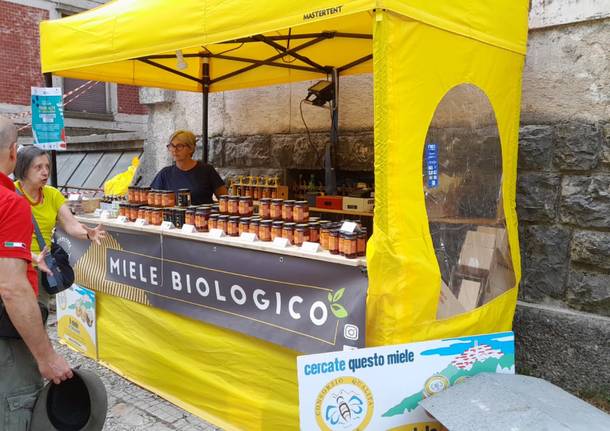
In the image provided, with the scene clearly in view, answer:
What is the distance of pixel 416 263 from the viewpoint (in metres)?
2.46

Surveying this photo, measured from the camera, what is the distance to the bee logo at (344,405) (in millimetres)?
2191

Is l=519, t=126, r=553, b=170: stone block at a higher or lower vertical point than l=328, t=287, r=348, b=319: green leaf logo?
higher

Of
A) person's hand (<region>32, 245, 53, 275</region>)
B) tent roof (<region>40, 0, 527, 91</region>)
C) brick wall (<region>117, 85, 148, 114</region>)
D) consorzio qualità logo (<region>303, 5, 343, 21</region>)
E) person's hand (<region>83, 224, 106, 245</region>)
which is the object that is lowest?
person's hand (<region>32, 245, 53, 275</region>)

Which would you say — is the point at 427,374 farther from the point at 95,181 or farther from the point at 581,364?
the point at 95,181

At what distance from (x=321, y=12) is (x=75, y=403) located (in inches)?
87.3

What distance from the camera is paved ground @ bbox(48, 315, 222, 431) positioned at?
349 cm

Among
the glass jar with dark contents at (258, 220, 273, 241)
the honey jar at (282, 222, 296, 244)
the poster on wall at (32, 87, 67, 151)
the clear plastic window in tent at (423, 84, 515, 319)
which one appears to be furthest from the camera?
the poster on wall at (32, 87, 67, 151)

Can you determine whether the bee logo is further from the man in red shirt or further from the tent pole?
the tent pole

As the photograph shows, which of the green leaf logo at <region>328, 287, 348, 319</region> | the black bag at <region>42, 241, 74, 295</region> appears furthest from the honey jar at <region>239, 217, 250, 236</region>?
the black bag at <region>42, 241, 74, 295</region>

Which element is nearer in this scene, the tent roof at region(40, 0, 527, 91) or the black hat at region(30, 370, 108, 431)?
the black hat at region(30, 370, 108, 431)

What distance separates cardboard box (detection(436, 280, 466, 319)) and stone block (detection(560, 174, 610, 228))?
130cm

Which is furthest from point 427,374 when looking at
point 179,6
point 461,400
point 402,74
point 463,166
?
point 179,6

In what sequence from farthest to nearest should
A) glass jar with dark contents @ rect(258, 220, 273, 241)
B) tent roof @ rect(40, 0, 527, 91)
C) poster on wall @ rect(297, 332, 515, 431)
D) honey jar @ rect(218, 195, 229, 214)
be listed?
honey jar @ rect(218, 195, 229, 214) → glass jar with dark contents @ rect(258, 220, 273, 241) → tent roof @ rect(40, 0, 527, 91) → poster on wall @ rect(297, 332, 515, 431)

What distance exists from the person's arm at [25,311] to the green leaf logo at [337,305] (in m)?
1.34
